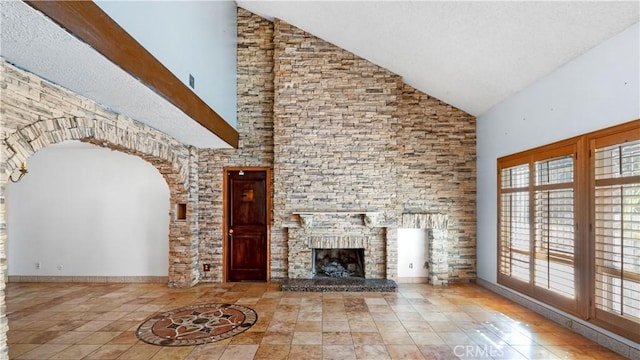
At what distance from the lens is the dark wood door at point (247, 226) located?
242 inches

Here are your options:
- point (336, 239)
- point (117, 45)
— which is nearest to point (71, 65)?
point (117, 45)

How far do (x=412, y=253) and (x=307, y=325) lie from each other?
2.92m

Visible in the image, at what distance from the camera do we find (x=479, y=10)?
3.57 m

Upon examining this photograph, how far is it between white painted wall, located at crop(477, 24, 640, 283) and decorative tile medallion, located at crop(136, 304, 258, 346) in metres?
4.38

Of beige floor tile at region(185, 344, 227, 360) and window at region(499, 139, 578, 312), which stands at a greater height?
window at region(499, 139, 578, 312)

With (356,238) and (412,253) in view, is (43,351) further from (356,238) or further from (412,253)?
(412,253)

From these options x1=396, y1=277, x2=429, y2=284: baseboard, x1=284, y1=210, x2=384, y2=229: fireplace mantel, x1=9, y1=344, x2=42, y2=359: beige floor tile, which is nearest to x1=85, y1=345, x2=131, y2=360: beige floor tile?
x1=9, y1=344, x2=42, y2=359: beige floor tile

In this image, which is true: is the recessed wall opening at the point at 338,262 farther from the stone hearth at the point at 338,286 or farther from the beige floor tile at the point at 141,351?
the beige floor tile at the point at 141,351

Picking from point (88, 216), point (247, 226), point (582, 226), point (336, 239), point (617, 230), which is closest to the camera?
point (617, 230)

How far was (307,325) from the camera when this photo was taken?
3961 mm

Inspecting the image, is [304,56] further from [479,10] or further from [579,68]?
[579,68]

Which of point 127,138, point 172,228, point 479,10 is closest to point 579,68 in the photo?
point 479,10

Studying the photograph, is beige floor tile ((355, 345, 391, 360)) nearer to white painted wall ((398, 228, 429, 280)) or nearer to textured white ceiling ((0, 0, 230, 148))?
white painted wall ((398, 228, 429, 280))

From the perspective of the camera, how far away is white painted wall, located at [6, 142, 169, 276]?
5957 millimetres
